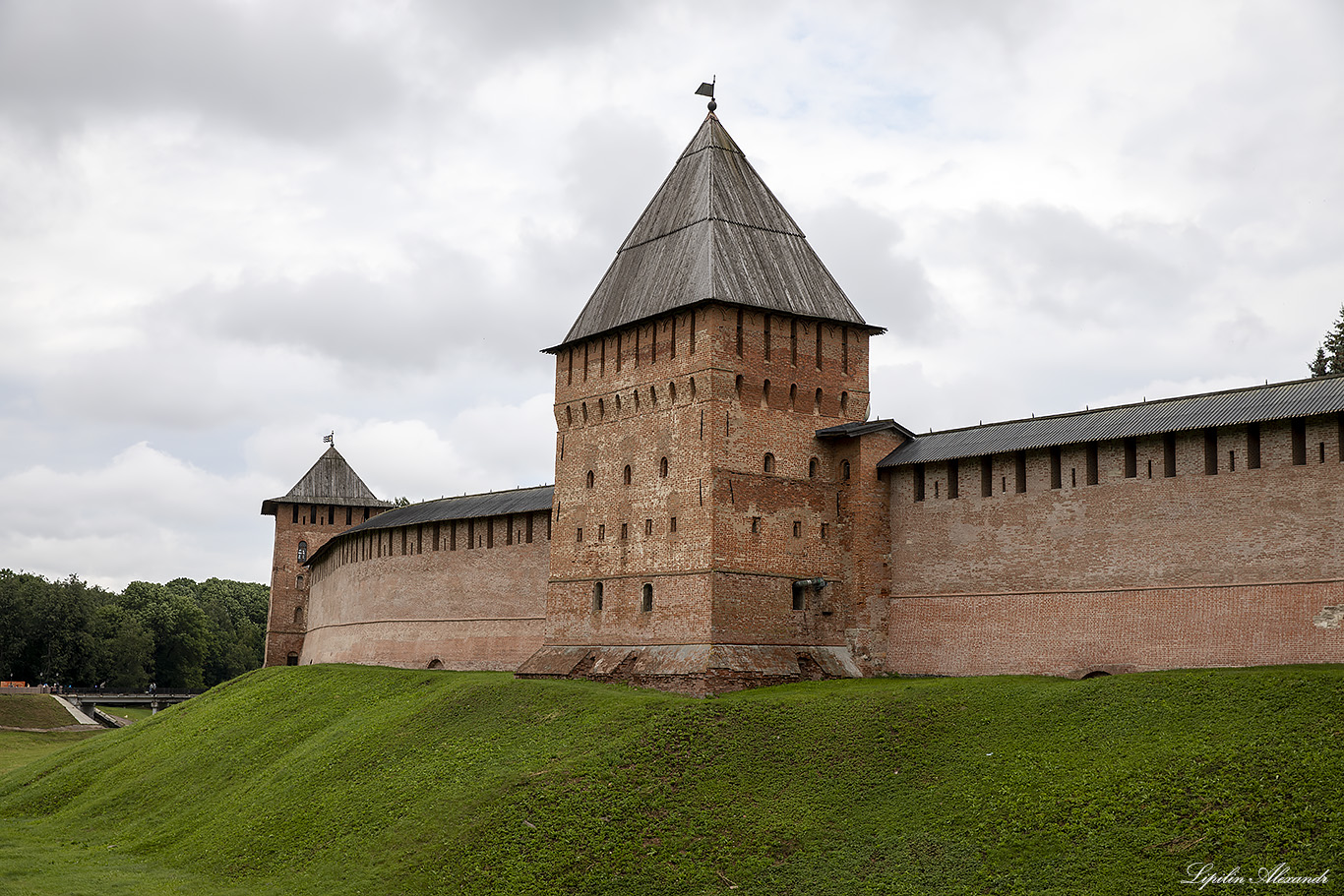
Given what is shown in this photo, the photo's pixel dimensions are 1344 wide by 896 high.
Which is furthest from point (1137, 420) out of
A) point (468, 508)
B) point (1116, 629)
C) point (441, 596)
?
point (441, 596)

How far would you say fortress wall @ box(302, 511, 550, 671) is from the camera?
37.8 m

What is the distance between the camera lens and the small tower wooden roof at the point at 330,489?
54.8m

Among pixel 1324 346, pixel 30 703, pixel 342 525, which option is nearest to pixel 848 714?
pixel 1324 346

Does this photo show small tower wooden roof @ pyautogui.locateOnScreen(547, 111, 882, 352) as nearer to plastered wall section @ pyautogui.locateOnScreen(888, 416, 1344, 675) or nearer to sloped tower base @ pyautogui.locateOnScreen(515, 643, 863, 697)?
plastered wall section @ pyautogui.locateOnScreen(888, 416, 1344, 675)

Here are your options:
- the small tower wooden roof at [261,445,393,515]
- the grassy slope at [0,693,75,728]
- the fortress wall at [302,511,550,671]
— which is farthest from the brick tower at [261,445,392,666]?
the grassy slope at [0,693,75,728]

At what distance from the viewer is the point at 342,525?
55.1m

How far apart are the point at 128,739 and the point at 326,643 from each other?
1180 centimetres

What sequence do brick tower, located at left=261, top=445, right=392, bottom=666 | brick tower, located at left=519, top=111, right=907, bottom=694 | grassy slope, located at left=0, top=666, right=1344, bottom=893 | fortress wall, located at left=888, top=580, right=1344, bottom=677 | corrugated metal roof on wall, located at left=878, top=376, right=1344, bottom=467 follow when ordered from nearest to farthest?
grassy slope, located at left=0, top=666, right=1344, bottom=893 < fortress wall, located at left=888, top=580, right=1344, bottom=677 < corrugated metal roof on wall, located at left=878, top=376, right=1344, bottom=467 < brick tower, located at left=519, top=111, right=907, bottom=694 < brick tower, located at left=261, top=445, right=392, bottom=666

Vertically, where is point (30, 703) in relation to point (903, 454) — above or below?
below

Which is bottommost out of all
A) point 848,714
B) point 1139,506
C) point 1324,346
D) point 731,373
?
point 848,714

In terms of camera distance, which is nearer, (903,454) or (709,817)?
(709,817)

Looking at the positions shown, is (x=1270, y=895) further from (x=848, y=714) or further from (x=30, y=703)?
(x=30, y=703)

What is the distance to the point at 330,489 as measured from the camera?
2172 inches

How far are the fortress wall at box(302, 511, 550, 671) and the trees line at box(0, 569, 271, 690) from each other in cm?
3706
